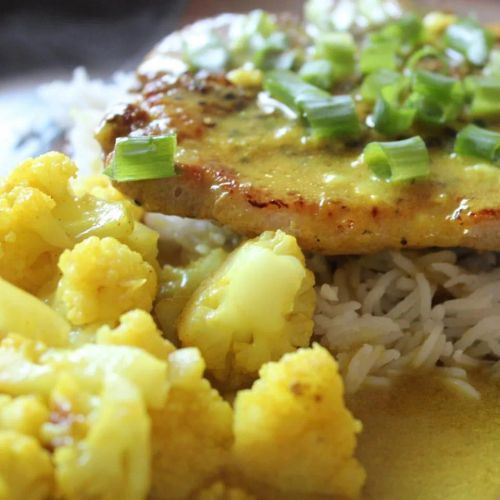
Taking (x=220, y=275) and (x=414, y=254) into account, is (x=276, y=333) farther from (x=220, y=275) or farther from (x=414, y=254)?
(x=414, y=254)

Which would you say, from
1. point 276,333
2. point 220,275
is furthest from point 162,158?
point 276,333

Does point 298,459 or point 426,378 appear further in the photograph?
point 426,378

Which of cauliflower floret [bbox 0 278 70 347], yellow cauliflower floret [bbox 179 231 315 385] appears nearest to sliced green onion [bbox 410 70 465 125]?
yellow cauliflower floret [bbox 179 231 315 385]

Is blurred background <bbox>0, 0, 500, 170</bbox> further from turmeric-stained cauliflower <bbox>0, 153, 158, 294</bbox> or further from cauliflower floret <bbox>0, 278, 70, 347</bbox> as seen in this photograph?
cauliflower floret <bbox>0, 278, 70, 347</bbox>

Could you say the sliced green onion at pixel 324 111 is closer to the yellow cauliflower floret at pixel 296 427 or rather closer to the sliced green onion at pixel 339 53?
the sliced green onion at pixel 339 53

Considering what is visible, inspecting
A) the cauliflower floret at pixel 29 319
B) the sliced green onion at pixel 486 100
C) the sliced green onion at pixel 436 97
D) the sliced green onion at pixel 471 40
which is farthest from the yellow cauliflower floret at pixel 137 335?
the sliced green onion at pixel 471 40

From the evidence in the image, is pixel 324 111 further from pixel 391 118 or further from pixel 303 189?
pixel 303 189
